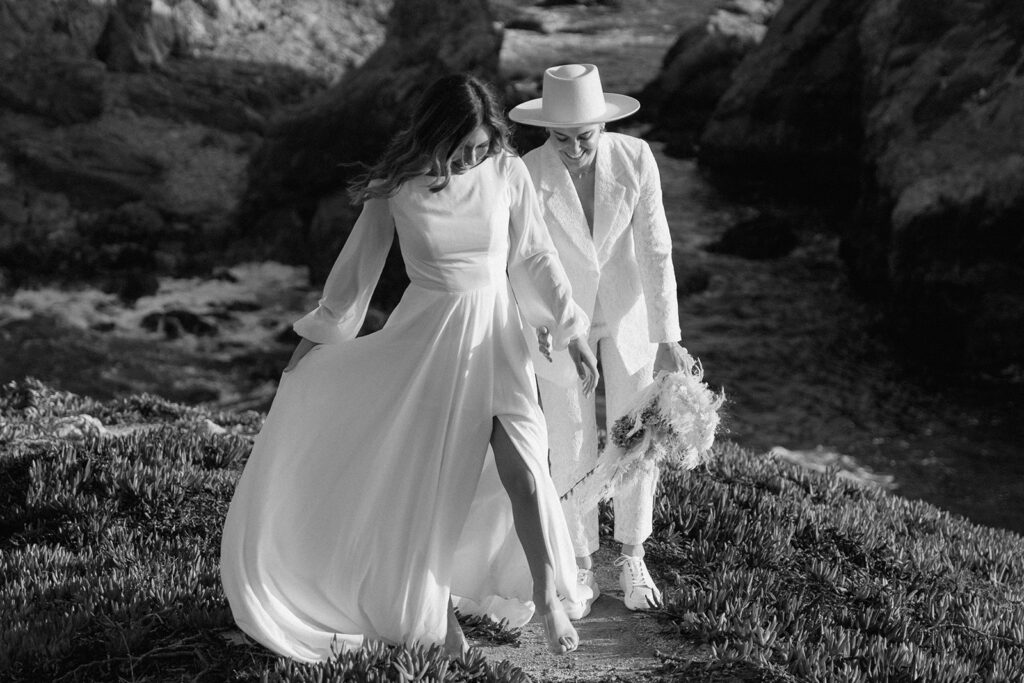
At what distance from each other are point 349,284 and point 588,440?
5.06 ft

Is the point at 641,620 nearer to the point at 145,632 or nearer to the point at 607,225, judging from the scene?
the point at 607,225

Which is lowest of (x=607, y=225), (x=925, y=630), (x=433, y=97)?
(x=925, y=630)

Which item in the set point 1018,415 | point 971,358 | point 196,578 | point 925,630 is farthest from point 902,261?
point 196,578

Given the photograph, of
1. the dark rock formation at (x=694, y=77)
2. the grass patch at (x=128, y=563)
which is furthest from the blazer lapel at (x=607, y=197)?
the dark rock formation at (x=694, y=77)

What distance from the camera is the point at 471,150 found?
16.9 feet

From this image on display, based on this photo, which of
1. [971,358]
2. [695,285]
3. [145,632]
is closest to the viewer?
[145,632]

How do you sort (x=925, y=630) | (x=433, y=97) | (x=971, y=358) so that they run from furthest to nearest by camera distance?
1. (x=971, y=358)
2. (x=925, y=630)
3. (x=433, y=97)

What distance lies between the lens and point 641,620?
6.17m

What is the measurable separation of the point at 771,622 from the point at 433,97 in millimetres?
2885

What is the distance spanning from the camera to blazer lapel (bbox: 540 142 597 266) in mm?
6000

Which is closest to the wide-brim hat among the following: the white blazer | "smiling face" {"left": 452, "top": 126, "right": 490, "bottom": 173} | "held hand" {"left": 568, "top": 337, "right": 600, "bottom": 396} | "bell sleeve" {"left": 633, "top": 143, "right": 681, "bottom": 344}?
the white blazer

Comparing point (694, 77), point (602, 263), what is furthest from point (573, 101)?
point (694, 77)

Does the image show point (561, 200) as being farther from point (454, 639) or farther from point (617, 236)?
point (454, 639)

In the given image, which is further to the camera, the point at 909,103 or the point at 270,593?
the point at 909,103
